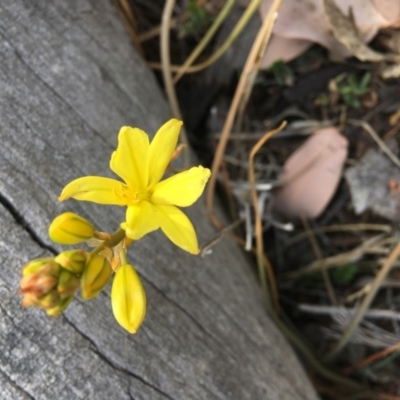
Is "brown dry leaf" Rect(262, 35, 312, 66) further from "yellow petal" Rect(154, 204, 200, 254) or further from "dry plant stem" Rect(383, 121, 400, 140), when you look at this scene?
"yellow petal" Rect(154, 204, 200, 254)

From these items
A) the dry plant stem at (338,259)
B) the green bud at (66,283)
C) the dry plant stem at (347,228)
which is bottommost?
the dry plant stem at (338,259)

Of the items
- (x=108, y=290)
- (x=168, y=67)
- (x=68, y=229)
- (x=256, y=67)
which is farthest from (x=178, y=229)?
(x=168, y=67)

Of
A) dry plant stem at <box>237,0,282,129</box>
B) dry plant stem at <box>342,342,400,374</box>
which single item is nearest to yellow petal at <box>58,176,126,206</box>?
dry plant stem at <box>237,0,282,129</box>

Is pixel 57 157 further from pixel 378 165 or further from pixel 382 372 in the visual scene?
pixel 382 372

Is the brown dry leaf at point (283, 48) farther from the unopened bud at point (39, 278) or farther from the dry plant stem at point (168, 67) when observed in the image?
the unopened bud at point (39, 278)

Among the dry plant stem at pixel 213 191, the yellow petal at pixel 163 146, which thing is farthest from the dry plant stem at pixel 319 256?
the yellow petal at pixel 163 146

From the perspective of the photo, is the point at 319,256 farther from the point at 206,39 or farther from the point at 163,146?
the point at 163,146
